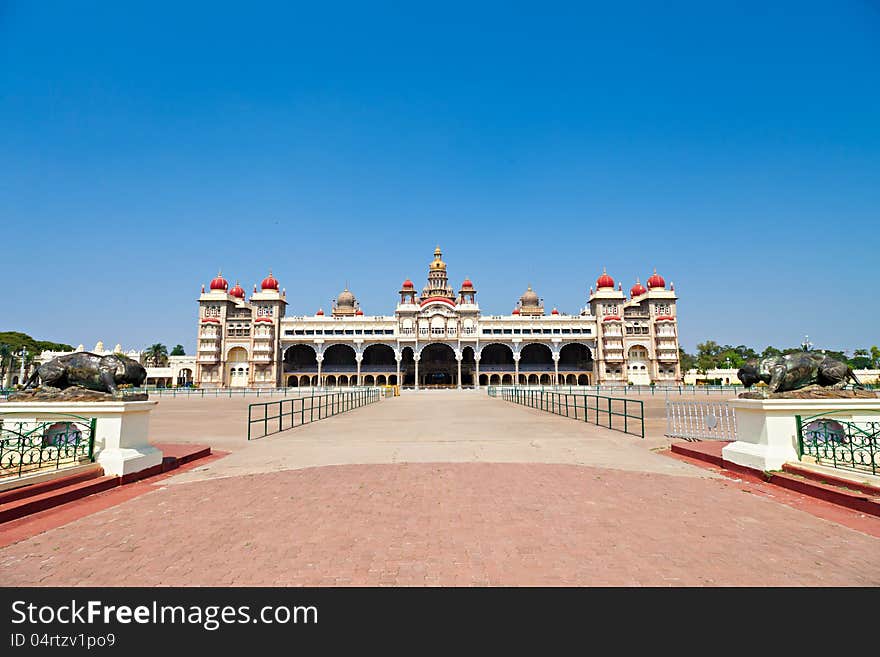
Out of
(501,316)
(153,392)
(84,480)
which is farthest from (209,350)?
(84,480)

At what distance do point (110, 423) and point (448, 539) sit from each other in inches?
246

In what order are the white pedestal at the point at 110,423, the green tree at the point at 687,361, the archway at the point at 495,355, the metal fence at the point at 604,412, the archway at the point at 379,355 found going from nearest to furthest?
the white pedestal at the point at 110,423, the metal fence at the point at 604,412, the archway at the point at 495,355, the archway at the point at 379,355, the green tree at the point at 687,361

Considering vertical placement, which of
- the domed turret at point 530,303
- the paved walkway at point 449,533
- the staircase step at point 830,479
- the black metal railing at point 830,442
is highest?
the domed turret at point 530,303

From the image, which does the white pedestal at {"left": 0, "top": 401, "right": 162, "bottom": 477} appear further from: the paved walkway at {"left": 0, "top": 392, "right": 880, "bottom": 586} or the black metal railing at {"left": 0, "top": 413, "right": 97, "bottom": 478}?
the paved walkway at {"left": 0, "top": 392, "right": 880, "bottom": 586}

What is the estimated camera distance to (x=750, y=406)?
812 centimetres

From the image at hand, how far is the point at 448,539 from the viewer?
4941 mm

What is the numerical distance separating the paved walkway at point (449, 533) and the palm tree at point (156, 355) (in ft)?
274

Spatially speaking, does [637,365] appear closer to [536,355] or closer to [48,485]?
[536,355]

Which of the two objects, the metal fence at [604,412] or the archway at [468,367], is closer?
the metal fence at [604,412]

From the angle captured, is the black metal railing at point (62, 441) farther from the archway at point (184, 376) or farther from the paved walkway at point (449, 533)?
the archway at point (184, 376)

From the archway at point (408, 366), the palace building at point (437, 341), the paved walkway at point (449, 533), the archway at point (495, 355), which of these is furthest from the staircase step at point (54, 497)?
the archway at point (495, 355)

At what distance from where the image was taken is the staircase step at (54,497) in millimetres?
5738

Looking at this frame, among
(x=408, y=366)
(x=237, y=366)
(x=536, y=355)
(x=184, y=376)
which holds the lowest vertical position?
(x=184, y=376)

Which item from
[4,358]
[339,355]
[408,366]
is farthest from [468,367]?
[4,358]
